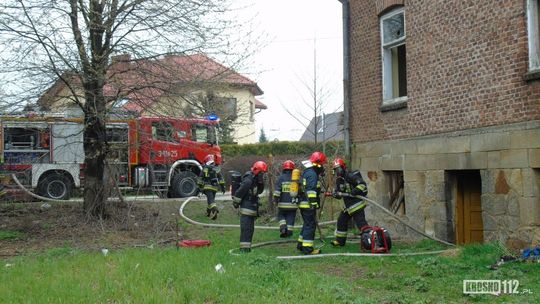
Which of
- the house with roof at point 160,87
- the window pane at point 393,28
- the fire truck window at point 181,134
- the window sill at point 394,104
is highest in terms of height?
the window pane at point 393,28

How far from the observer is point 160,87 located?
12203 mm

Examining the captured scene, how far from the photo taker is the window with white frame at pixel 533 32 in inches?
327

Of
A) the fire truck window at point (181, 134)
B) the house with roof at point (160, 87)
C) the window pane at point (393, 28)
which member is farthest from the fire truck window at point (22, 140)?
the window pane at point (393, 28)

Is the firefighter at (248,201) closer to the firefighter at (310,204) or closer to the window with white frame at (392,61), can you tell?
the firefighter at (310,204)

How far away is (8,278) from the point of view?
7.17 m

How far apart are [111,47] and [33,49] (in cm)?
143

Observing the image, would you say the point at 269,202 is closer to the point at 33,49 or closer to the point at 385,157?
the point at 385,157

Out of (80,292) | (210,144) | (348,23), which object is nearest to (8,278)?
(80,292)

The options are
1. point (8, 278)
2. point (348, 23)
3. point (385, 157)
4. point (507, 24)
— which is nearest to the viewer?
point (8, 278)

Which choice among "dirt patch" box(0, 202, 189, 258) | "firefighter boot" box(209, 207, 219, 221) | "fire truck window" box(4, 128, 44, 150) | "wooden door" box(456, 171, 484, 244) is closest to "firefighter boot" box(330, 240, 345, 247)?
"wooden door" box(456, 171, 484, 244)

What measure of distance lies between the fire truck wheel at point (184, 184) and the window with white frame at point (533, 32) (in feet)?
41.2

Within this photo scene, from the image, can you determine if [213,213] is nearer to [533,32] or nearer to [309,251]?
[309,251]

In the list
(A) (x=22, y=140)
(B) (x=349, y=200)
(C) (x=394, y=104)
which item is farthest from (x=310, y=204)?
(A) (x=22, y=140)

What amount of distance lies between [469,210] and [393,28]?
156 inches
